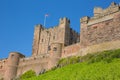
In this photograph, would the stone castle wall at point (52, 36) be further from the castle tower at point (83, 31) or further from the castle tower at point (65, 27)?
the castle tower at point (83, 31)

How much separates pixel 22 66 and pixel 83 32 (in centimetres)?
1402

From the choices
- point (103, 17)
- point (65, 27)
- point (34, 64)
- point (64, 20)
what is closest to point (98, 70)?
point (103, 17)

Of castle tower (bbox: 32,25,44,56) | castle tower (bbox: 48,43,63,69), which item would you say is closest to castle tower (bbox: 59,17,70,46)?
castle tower (bbox: 32,25,44,56)

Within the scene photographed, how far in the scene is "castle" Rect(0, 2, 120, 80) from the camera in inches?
1521

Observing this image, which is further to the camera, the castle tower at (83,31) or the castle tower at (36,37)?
the castle tower at (36,37)

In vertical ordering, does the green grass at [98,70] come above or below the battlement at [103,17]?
below

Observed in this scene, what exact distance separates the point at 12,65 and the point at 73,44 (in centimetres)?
→ 1266

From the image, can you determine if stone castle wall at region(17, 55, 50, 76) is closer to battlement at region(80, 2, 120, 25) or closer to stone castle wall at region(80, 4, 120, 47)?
stone castle wall at region(80, 4, 120, 47)

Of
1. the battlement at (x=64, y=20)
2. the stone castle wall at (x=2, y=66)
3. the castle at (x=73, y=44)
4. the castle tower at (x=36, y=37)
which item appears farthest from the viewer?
the castle tower at (x=36, y=37)

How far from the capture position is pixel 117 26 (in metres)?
38.1

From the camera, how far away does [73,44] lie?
145ft

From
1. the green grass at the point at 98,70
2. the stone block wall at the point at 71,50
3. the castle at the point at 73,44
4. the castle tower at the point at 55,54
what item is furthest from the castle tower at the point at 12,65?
the green grass at the point at 98,70

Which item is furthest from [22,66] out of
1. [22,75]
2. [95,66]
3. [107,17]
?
[95,66]

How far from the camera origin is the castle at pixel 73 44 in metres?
38.6
